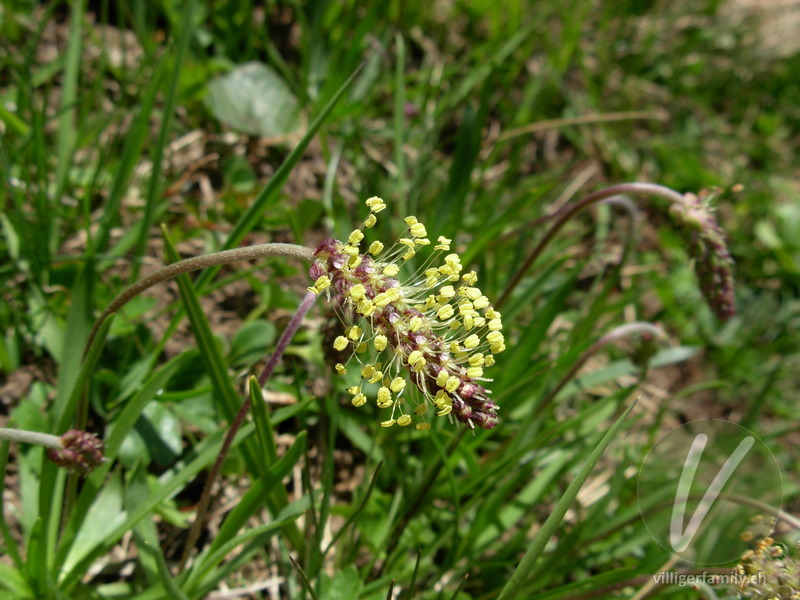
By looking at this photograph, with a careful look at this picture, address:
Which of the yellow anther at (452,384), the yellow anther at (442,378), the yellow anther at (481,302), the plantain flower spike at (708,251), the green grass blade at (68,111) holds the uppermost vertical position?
the green grass blade at (68,111)

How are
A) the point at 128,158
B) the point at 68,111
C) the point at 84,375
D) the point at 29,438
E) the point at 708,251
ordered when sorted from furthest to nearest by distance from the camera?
the point at 68,111
the point at 128,158
the point at 708,251
the point at 84,375
the point at 29,438

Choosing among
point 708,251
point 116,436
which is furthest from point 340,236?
point 708,251

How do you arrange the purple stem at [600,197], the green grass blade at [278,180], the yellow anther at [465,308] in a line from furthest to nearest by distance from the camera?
1. the purple stem at [600,197]
2. the green grass blade at [278,180]
3. the yellow anther at [465,308]

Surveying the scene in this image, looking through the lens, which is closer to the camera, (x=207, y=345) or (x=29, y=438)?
(x=29, y=438)

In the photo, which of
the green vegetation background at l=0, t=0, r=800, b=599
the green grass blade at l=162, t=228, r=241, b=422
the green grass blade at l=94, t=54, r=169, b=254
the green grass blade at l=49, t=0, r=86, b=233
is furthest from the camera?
the green grass blade at l=49, t=0, r=86, b=233

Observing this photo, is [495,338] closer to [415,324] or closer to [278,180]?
[415,324]

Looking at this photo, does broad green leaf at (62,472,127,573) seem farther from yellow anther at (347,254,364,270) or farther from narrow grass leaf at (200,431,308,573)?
yellow anther at (347,254,364,270)

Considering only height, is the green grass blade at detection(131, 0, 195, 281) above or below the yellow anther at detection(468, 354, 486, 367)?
above

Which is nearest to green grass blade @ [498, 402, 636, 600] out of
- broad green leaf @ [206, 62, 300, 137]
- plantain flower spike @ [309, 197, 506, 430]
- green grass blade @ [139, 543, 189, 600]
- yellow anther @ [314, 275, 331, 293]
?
plantain flower spike @ [309, 197, 506, 430]

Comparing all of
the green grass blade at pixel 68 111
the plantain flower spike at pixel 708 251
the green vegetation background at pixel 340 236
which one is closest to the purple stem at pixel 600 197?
the plantain flower spike at pixel 708 251

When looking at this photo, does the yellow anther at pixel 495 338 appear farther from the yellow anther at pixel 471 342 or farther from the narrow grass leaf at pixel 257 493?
the narrow grass leaf at pixel 257 493

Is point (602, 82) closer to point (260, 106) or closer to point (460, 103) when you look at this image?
point (460, 103)
